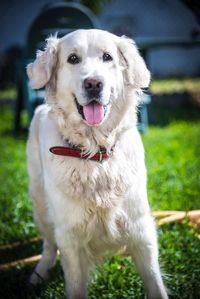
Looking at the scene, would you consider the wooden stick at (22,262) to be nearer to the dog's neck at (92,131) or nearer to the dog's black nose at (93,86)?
the dog's neck at (92,131)

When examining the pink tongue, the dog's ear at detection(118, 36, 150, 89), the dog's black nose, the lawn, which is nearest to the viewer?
the dog's black nose

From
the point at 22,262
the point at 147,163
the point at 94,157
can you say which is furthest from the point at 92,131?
the point at 147,163

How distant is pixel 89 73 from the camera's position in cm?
271

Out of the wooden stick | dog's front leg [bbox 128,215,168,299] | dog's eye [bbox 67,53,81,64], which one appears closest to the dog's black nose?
dog's eye [bbox 67,53,81,64]

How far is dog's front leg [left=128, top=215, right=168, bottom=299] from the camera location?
2.82m

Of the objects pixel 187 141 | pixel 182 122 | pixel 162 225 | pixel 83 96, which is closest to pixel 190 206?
pixel 162 225

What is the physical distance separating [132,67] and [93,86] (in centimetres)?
47

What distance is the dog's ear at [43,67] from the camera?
2947 millimetres

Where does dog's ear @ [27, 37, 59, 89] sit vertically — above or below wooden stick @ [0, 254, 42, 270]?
above

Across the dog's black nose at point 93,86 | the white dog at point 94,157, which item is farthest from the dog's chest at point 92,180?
the dog's black nose at point 93,86

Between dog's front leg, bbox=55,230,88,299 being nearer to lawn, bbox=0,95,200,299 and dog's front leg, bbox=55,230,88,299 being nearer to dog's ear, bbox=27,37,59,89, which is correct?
lawn, bbox=0,95,200,299

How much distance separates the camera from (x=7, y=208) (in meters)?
4.68

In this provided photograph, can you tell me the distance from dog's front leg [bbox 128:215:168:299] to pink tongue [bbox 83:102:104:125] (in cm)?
65

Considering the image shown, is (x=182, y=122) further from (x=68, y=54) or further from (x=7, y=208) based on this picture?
(x=68, y=54)
